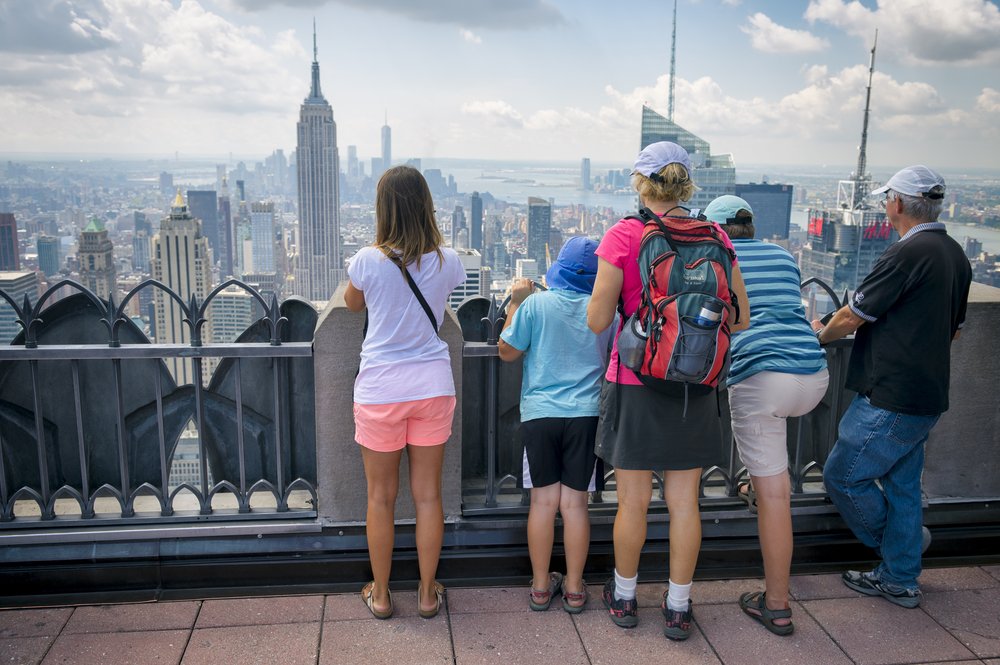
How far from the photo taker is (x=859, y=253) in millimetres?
21953

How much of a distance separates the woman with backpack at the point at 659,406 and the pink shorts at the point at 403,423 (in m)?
0.63

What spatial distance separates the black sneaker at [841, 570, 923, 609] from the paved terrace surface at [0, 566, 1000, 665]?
35mm

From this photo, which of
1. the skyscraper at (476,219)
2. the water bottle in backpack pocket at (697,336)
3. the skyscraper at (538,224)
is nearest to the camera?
the water bottle in backpack pocket at (697,336)

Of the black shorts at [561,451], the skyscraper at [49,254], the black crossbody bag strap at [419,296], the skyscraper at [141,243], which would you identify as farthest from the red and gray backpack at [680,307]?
the skyscraper at [141,243]

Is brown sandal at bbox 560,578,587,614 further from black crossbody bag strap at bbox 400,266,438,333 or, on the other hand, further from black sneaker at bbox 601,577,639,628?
black crossbody bag strap at bbox 400,266,438,333

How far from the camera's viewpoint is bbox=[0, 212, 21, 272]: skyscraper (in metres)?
22.9

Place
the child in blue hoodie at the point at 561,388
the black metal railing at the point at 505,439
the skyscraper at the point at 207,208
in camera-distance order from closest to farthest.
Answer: the child in blue hoodie at the point at 561,388 < the black metal railing at the point at 505,439 < the skyscraper at the point at 207,208

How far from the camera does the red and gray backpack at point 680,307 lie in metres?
2.68

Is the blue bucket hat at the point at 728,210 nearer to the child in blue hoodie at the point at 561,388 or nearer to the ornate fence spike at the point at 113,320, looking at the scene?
the child in blue hoodie at the point at 561,388

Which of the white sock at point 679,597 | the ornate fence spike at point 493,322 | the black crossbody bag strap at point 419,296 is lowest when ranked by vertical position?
the white sock at point 679,597

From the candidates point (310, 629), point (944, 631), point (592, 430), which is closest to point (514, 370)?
point (592, 430)

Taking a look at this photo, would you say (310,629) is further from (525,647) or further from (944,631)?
(944,631)

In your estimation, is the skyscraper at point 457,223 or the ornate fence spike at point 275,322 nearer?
the ornate fence spike at point 275,322

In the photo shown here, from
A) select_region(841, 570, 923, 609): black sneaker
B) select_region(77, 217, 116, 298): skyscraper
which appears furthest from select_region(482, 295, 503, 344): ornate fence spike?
select_region(77, 217, 116, 298): skyscraper
